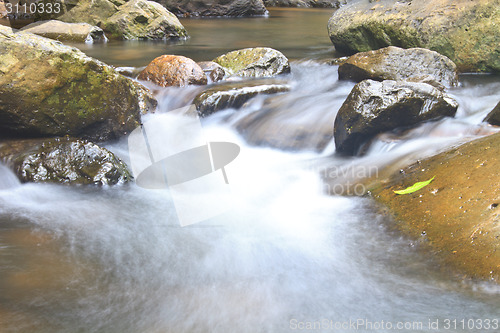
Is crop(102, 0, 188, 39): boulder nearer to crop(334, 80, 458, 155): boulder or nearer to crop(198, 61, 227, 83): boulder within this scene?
crop(198, 61, 227, 83): boulder

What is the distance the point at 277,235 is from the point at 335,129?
2.15m

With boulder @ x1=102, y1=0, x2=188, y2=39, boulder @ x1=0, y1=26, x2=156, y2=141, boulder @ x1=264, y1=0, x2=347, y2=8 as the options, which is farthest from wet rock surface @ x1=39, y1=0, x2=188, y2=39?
boulder @ x1=264, y1=0, x2=347, y2=8

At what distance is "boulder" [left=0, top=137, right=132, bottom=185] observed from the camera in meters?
4.13

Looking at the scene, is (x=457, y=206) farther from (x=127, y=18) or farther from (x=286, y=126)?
(x=127, y=18)

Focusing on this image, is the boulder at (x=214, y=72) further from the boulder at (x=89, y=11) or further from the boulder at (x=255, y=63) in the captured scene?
the boulder at (x=89, y=11)

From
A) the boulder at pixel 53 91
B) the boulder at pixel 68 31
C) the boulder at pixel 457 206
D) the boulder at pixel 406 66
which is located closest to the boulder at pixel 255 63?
the boulder at pixel 406 66

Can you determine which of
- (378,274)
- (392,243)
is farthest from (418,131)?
(378,274)

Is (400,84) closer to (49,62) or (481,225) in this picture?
(481,225)

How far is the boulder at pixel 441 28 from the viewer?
6.86m

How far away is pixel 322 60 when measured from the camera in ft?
28.5

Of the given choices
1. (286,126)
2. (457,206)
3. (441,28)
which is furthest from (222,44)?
(457,206)

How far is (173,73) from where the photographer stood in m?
7.09

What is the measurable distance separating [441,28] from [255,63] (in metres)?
3.26

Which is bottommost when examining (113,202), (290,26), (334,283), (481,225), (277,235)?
(290,26)
